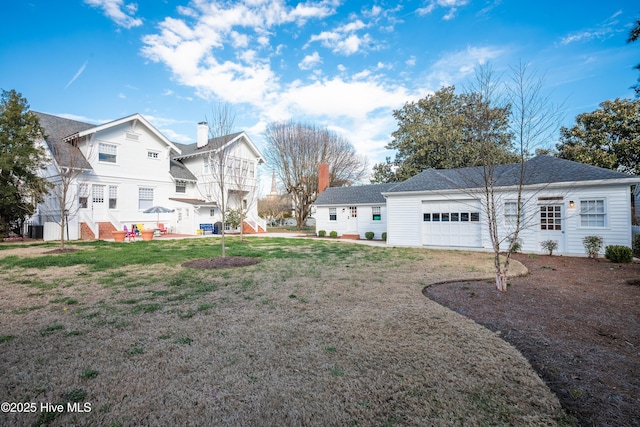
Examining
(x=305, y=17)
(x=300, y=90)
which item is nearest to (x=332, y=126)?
(x=300, y=90)

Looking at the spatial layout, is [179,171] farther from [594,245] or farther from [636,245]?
[636,245]

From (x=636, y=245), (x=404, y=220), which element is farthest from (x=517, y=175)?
(x=404, y=220)

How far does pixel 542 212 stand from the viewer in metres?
13.9

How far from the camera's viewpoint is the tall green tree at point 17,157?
1675 centimetres

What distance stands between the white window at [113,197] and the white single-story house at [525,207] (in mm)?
19638

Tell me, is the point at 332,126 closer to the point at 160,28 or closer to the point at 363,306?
the point at 160,28

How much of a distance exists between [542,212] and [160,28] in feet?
63.8

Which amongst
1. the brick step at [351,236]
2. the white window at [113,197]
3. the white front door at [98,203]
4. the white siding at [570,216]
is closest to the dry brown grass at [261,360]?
the white siding at [570,216]

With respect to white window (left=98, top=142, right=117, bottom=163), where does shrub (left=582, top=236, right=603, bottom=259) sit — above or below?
below

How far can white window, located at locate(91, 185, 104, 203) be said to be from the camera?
20438 mm

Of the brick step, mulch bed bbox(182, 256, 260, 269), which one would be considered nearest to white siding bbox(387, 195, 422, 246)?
the brick step

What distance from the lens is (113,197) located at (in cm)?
2153

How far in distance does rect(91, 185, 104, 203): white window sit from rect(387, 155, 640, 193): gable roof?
2007cm

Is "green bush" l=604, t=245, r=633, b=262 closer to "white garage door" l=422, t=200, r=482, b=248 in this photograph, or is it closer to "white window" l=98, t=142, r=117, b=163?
"white garage door" l=422, t=200, r=482, b=248
